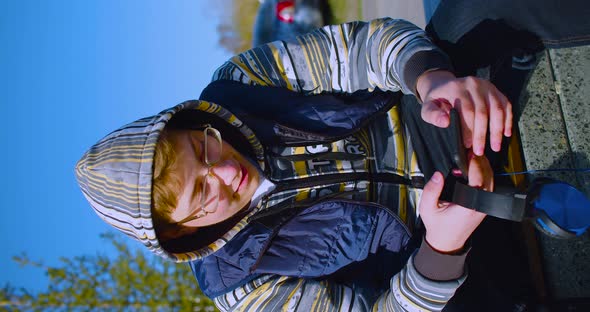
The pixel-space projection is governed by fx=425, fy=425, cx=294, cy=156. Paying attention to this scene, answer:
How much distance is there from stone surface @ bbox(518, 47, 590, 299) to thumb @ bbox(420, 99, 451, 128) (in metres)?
0.81

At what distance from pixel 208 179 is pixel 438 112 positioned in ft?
3.20

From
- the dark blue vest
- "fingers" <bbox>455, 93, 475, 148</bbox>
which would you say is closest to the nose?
the dark blue vest

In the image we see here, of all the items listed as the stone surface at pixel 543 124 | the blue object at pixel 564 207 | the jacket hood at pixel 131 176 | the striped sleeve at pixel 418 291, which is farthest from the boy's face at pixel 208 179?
the stone surface at pixel 543 124

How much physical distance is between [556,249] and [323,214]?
1053 mm

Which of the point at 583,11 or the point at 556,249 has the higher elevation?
the point at 583,11

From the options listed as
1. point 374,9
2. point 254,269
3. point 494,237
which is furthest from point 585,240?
point 374,9

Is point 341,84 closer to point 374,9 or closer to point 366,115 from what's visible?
point 366,115

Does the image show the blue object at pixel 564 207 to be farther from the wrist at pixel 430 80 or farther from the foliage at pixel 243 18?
the foliage at pixel 243 18

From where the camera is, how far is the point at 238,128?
6.45ft

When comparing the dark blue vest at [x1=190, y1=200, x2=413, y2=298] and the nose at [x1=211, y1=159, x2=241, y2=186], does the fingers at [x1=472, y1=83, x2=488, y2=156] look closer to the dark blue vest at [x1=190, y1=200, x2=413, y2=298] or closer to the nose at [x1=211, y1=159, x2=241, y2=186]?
the dark blue vest at [x1=190, y1=200, x2=413, y2=298]

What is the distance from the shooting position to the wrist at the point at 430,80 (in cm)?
158

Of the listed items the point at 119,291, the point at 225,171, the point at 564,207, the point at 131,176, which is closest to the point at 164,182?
the point at 131,176

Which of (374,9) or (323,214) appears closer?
(323,214)

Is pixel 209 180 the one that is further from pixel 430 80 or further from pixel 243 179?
pixel 430 80
